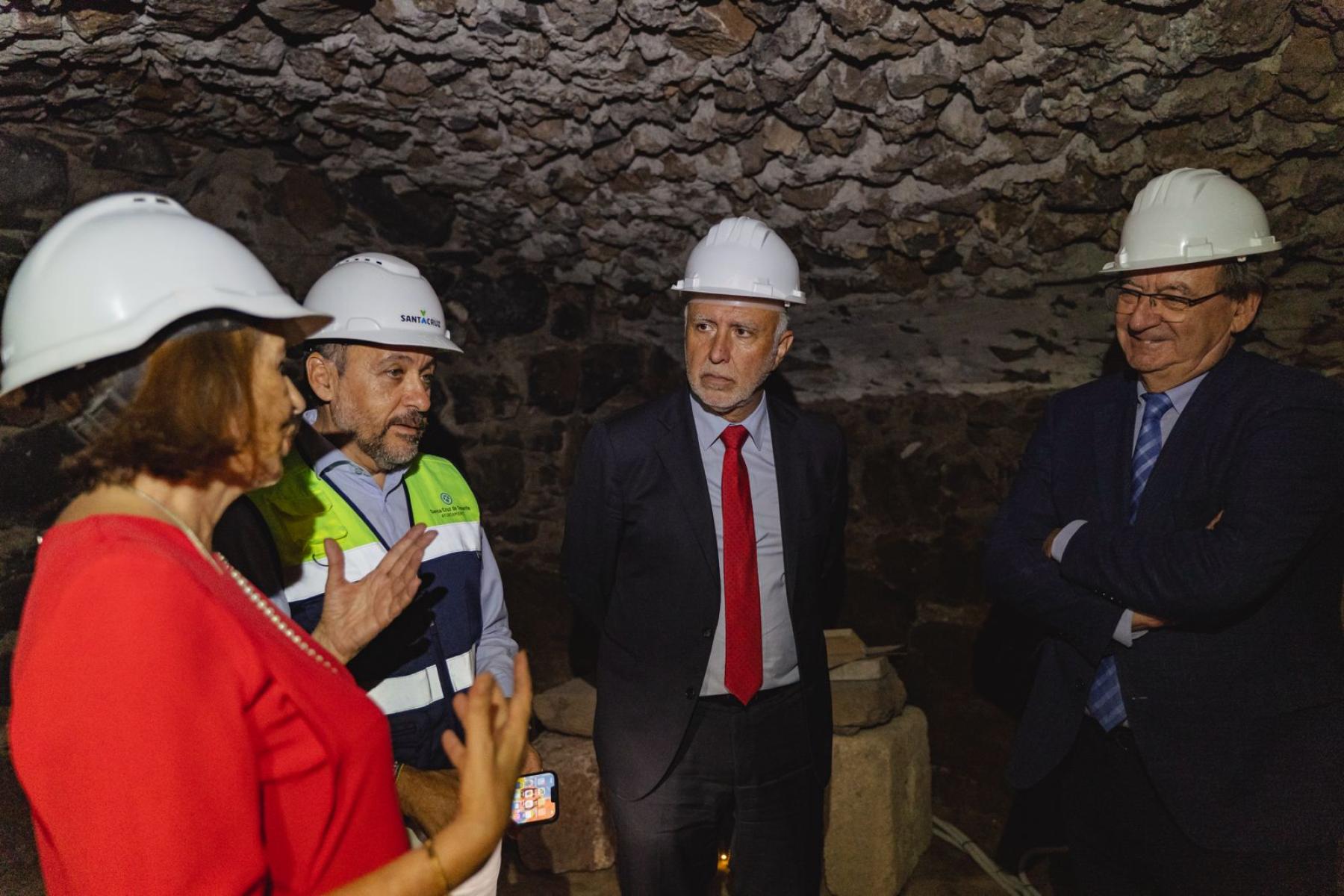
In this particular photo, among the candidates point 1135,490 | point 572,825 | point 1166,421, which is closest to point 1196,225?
point 1166,421

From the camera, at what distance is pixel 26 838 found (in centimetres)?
289

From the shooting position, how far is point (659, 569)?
2.35 metres

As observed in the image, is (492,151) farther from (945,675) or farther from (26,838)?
(945,675)

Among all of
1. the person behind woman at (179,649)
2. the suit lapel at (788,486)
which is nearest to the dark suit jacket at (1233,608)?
the suit lapel at (788,486)

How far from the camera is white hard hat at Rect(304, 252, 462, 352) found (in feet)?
6.89

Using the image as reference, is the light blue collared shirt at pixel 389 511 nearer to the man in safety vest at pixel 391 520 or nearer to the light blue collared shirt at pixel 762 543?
the man in safety vest at pixel 391 520

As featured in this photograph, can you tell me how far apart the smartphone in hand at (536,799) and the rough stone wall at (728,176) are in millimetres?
2193

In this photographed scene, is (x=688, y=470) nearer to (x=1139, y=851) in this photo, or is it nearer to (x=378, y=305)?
(x=378, y=305)

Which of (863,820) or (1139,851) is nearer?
(1139,851)

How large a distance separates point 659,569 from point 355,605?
93 cm

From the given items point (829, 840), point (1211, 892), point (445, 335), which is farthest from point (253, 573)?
point (829, 840)

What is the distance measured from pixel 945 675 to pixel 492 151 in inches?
129

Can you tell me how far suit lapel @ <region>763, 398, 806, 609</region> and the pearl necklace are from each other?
1.46 meters

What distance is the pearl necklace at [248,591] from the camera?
106cm
